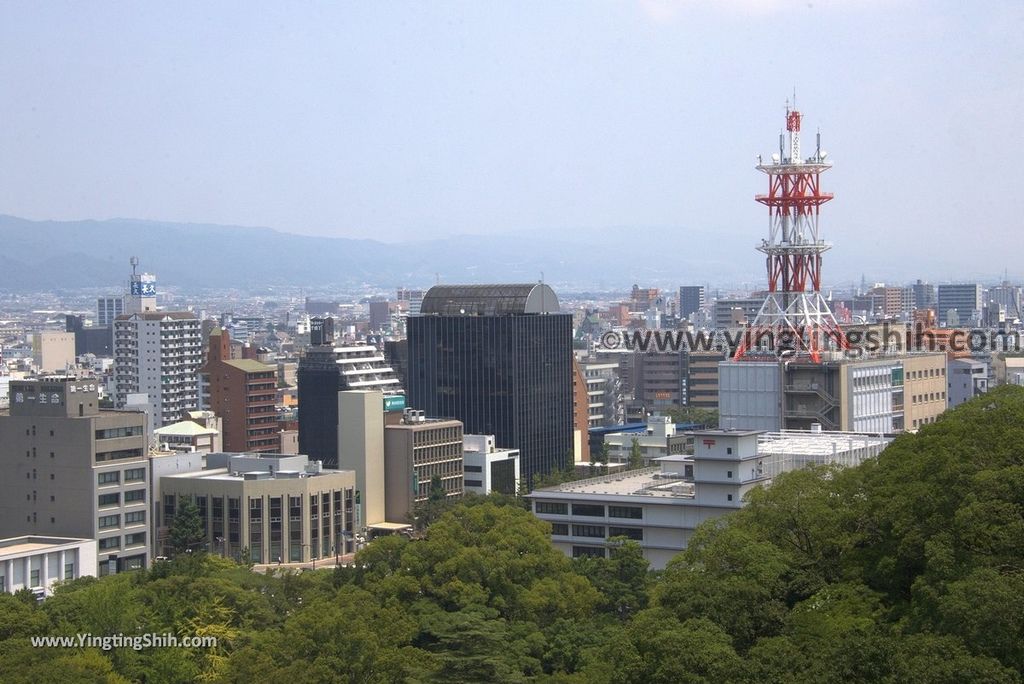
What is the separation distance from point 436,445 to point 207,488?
7.72 meters

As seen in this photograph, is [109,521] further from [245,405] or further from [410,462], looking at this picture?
[245,405]

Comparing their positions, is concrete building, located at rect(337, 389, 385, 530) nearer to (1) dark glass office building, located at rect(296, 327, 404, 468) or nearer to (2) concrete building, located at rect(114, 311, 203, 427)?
(1) dark glass office building, located at rect(296, 327, 404, 468)

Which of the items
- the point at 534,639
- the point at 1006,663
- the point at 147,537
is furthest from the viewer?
the point at 147,537

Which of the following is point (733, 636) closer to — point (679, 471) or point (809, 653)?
point (809, 653)

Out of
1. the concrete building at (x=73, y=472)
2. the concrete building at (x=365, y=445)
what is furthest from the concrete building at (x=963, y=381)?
the concrete building at (x=73, y=472)

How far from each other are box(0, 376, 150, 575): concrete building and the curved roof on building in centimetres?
1668

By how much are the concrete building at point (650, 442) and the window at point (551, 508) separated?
18.6 m

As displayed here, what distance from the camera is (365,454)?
40781mm

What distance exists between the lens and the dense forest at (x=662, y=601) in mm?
14609

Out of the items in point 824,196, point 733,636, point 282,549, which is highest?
point 824,196

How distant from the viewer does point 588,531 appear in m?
27.3

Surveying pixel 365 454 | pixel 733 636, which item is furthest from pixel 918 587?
pixel 365 454

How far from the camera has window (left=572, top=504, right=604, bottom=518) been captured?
27031 mm

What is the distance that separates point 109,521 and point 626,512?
40.4 feet
